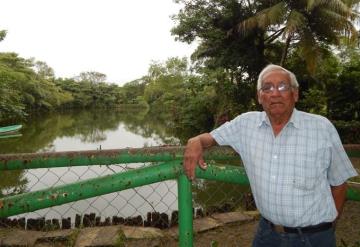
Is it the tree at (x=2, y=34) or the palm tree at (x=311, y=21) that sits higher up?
the tree at (x=2, y=34)

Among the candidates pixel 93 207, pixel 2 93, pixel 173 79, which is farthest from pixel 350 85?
pixel 173 79

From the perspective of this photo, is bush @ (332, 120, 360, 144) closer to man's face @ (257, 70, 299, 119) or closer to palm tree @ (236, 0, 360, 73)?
palm tree @ (236, 0, 360, 73)

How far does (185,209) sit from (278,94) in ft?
2.41

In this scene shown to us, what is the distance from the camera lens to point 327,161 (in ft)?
5.44

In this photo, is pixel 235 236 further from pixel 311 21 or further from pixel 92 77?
pixel 92 77

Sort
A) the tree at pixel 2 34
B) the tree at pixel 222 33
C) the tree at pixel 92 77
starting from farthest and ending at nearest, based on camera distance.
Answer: the tree at pixel 92 77 → the tree at pixel 2 34 → the tree at pixel 222 33

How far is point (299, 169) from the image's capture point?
1635 millimetres

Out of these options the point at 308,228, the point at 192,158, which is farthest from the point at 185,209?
the point at 308,228

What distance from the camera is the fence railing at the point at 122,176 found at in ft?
4.96

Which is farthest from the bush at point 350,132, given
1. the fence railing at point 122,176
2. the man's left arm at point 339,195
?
the man's left arm at point 339,195

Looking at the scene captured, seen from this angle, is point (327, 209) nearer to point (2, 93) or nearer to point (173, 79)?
point (2, 93)

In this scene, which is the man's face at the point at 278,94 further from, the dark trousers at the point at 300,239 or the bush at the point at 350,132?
the bush at the point at 350,132

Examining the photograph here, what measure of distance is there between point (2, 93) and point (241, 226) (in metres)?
20.2

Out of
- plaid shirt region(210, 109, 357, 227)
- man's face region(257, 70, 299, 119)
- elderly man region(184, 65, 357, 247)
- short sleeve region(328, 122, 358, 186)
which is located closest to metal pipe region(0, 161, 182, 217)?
elderly man region(184, 65, 357, 247)
